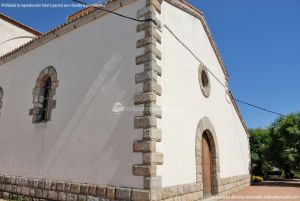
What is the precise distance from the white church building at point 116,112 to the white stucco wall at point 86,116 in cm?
3

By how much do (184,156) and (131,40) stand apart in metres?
2.99

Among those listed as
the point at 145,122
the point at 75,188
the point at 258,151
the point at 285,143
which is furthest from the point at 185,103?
the point at 258,151

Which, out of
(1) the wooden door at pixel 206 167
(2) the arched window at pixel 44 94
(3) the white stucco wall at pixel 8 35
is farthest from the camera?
(3) the white stucco wall at pixel 8 35

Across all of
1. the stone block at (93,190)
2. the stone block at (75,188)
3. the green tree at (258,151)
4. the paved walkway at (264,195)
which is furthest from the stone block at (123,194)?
the green tree at (258,151)

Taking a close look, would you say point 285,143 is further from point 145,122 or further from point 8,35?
point 8,35

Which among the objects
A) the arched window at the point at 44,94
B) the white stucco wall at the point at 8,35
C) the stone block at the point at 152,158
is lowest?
the stone block at the point at 152,158

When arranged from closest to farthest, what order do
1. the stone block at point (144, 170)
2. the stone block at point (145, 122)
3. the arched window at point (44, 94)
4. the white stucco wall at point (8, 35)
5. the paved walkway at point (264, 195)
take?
the stone block at point (144, 170), the stone block at point (145, 122), the arched window at point (44, 94), the paved walkway at point (264, 195), the white stucco wall at point (8, 35)

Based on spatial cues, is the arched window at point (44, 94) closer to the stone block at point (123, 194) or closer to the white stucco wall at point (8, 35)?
the stone block at point (123, 194)

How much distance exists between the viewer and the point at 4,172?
26.9 ft

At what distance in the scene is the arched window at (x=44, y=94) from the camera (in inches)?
297

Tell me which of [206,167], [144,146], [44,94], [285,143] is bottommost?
[206,167]

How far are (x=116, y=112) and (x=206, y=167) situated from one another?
145 inches

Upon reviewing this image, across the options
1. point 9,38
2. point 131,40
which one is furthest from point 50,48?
point 9,38

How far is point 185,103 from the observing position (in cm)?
693
